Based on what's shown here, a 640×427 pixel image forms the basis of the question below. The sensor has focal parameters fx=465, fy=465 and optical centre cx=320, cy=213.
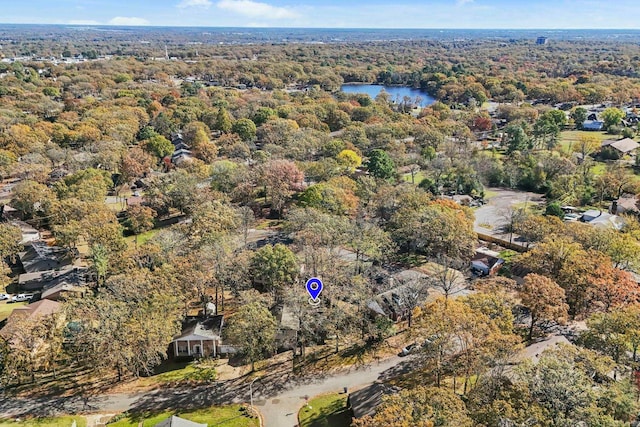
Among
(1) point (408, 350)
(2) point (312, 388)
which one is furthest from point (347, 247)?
(2) point (312, 388)

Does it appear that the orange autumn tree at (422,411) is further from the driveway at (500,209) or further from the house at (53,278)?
the driveway at (500,209)

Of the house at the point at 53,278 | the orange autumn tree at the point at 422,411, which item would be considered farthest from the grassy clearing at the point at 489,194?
the house at the point at 53,278

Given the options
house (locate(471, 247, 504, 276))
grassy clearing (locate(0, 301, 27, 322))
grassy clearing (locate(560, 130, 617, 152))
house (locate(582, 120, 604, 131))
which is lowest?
grassy clearing (locate(0, 301, 27, 322))

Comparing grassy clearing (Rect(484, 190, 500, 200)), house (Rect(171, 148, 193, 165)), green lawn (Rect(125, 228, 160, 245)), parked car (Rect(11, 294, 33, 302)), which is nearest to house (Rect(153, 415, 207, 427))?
parked car (Rect(11, 294, 33, 302))

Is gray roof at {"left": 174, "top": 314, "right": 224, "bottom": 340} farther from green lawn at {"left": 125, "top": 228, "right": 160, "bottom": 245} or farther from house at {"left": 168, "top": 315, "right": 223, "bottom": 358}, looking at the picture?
green lawn at {"left": 125, "top": 228, "right": 160, "bottom": 245}

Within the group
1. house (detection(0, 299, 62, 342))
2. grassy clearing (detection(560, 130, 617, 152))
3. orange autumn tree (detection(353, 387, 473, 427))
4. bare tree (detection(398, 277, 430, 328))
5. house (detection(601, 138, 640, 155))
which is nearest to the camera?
orange autumn tree (detection(353, 387, 473, 427))

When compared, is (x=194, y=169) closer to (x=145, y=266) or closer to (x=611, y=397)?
(x=145, y=266)
